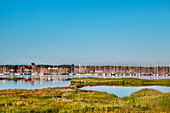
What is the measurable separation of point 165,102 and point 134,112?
8.77 metres

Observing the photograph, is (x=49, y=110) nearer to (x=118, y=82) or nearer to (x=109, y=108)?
(x=109, y=108)

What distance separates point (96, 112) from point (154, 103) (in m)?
9.77

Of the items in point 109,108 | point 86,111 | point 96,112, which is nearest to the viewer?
point 96,112

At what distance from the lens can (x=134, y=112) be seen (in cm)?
2166

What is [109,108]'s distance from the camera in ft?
80.1

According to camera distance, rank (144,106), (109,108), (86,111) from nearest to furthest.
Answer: (86,111) < (109,108) < (144,106)

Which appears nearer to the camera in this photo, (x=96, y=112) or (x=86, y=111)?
(x=96, y=112)

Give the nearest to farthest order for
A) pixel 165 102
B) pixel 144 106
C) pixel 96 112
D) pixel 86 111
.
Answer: pixel 96 112, pixel 86 111, pixel 144 106, pixel 165 102

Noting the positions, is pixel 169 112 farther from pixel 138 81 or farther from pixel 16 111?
pixel 138 81

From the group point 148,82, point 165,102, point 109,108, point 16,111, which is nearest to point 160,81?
point 148,82

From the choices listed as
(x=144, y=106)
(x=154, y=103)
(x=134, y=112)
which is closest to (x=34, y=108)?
(x=134, y=112)

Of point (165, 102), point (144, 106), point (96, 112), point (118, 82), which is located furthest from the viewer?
point (118, 82)

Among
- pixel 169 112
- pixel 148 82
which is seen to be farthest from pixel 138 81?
pixel 169 112

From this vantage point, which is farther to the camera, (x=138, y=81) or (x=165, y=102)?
(x=138, y=81)
